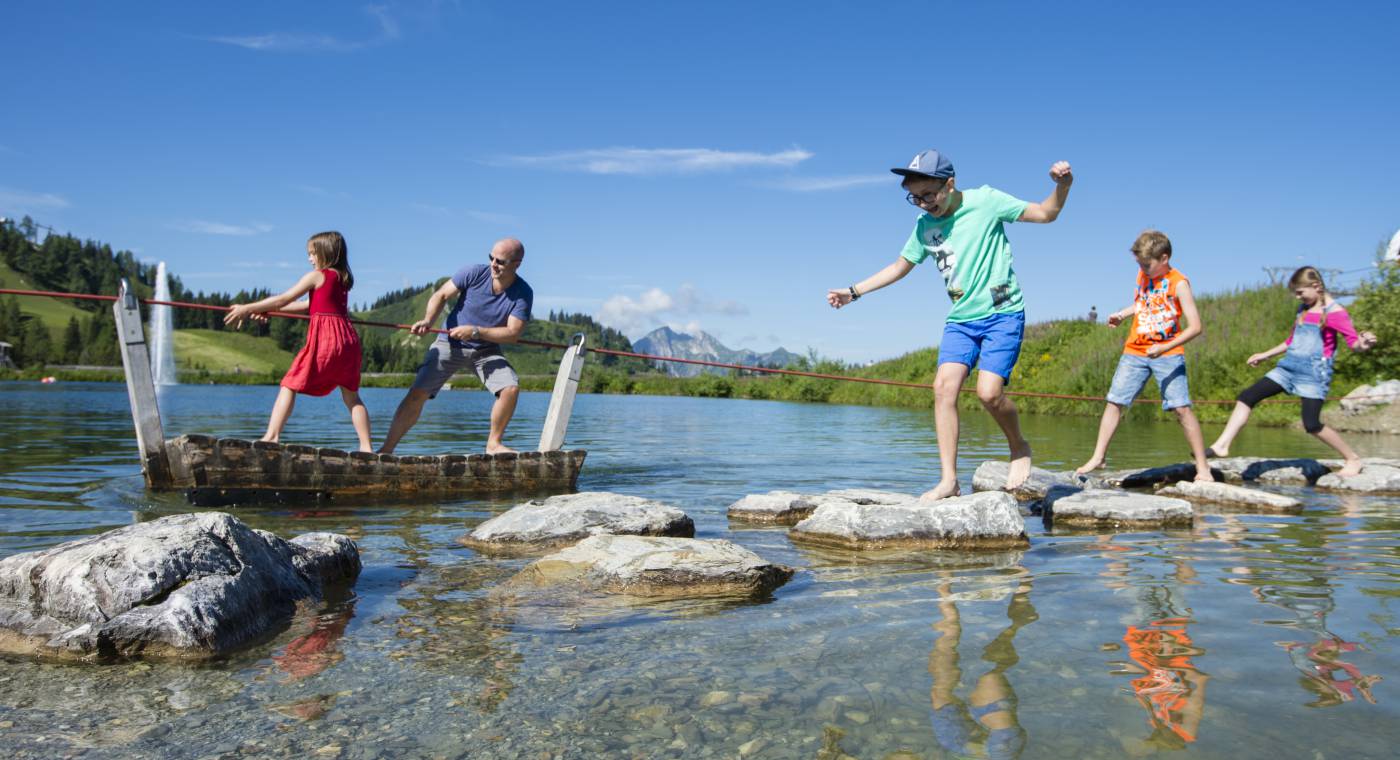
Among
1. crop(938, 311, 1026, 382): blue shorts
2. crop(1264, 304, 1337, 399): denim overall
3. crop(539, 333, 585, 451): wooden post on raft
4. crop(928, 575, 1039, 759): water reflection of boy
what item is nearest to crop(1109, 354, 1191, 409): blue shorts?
crop(1264, 304, 1337, 399): denim overall

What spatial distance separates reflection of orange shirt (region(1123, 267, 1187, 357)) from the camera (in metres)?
8.00

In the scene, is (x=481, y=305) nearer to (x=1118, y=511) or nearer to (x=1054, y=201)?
(x=1054, y=201)

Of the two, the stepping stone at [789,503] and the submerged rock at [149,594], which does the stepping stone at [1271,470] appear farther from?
the submerged rock at [149,594]

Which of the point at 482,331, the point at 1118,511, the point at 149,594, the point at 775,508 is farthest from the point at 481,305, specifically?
the point at 1118,511

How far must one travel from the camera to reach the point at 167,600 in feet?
11.5

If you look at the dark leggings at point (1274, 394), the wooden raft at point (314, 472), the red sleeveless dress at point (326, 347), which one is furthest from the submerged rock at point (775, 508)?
the dark leggings at point (1274, 394)

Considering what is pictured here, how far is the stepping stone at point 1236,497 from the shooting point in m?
7.49

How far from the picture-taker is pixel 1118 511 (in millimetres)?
6801

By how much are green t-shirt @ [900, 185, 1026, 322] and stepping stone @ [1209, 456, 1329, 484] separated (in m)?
4.93

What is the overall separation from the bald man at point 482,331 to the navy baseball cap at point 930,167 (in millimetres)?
4192

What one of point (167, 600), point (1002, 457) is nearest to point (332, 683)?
point (167, 600)

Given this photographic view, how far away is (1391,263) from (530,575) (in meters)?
28.2

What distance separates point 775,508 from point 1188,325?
3.94 meters

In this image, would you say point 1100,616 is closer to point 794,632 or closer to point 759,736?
point 794,632
